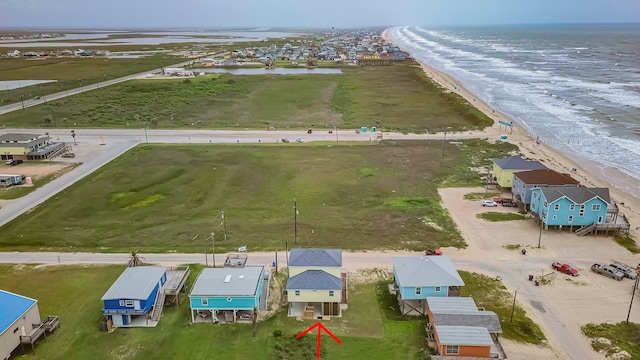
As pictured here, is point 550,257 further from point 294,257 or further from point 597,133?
point 597,133

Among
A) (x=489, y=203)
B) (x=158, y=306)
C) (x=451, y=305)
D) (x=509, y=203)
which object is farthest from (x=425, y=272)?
(x=509, y=203)

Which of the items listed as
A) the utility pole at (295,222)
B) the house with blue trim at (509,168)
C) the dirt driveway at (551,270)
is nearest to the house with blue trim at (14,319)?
the utility pole at (295,222)

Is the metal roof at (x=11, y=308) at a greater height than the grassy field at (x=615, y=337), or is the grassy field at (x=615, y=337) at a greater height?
the metal roof at (x=11, y=308)

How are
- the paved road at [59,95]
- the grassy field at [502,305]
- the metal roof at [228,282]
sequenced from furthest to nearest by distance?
the paved road at [59,95], the metal roof at [228,282], the grassy field at [502,305]

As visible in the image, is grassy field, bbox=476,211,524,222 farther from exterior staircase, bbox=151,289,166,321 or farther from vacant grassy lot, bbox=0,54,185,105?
vacant grassy lot, bbox=0,54,185,105

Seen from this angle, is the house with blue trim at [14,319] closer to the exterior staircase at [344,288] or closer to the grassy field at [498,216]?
the exterior staircase at [344,288]

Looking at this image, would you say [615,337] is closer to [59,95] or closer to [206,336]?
[206,336]

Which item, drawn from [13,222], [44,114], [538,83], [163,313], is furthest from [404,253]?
[538,83]
